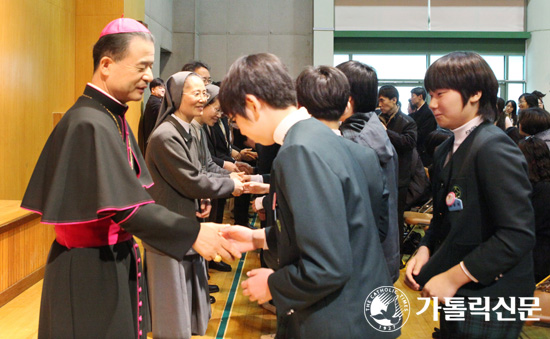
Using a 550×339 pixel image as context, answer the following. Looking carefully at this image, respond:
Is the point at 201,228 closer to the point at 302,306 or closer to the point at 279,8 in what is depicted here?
the point at 302,306

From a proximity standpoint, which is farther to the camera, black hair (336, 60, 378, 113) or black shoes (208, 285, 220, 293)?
black shoes (208, 285, 220, 293)

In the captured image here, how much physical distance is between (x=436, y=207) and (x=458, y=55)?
59 cm

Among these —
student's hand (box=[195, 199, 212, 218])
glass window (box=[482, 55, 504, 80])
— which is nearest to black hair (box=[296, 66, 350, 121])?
student's hand (box=[195, 199, 212, 218])

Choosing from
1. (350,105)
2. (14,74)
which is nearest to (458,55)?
(350,105)

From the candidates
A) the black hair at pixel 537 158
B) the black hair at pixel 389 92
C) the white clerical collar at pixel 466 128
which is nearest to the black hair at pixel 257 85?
the white clerical collar at pixel 466 128

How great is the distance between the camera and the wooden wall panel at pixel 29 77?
5691 millimetres

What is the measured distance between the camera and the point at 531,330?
4035 mm

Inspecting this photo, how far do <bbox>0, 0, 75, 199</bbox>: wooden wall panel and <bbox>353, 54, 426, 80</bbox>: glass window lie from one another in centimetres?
836

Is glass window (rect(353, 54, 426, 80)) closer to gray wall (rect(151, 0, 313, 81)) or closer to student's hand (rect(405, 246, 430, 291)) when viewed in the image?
gray wall (rect(151, 0, 313, 81))

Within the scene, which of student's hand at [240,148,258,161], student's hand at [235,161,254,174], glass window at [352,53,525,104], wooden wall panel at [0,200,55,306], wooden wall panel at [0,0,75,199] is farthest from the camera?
glass window at [352,53,525,104]

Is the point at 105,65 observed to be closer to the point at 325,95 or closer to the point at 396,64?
the point at 325,95

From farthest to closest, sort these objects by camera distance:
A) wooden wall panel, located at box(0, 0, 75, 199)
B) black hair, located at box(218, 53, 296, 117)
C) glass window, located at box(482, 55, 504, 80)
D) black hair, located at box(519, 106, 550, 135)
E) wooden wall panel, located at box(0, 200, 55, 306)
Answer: glass window, located at box(482, 55, 504, 80)
wooden wall panel, located at box(0, 0, 75, 199)
wooden wall panel, located at box(0, 200, 55, 306)
black hair, located at box(519, 106, 550, 135)
black hair, located at box(218, 53, 296, 117)

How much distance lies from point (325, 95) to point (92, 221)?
3.42 feet

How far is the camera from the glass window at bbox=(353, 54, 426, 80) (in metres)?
13.6
